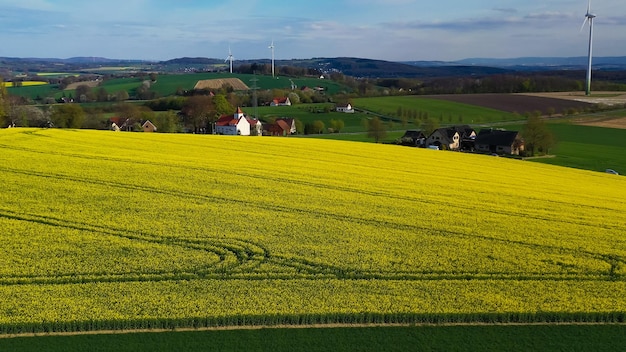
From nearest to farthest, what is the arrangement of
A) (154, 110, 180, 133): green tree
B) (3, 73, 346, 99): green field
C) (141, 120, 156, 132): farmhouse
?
(154, 110, 180, 133): green tree
(141, 120, 156, 132): farmhouse
(3, 73, 346, 99): green field

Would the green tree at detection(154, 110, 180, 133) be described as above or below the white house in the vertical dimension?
below

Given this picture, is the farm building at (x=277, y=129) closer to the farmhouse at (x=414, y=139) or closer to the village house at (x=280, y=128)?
the village house at (x=280, y=128)

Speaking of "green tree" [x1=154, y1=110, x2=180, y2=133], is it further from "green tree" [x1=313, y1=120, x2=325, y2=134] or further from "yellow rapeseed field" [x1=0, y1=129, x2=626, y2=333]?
"yellow rapeseed field" [x1=0, y1=129, x2=626, y2=333]

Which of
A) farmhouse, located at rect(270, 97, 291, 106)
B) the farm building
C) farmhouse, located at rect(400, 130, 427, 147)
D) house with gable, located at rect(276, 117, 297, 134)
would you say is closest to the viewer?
farmhouse, located at rect(400, 130, 427, 147)

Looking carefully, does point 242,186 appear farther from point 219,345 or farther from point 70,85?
point 70,85

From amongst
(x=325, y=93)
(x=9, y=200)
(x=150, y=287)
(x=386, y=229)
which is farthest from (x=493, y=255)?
(x=325, y=93)

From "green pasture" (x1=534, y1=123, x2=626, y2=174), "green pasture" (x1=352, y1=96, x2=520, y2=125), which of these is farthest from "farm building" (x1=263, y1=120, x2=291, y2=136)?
"green pasture" (x1=534, y1=123, x2=626, y2=174)

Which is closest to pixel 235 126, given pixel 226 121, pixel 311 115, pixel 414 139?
pixel 226 121

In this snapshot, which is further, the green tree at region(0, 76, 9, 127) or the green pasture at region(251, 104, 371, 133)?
the green pasture at region(251, 104, 371, 133)
